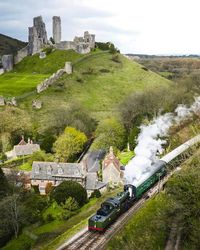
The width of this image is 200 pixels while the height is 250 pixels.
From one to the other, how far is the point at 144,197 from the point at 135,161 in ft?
12.0

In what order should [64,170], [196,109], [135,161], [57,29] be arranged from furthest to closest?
[57,29] < [196,109] < [64,170] < [135,161]

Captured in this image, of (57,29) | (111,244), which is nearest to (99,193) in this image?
(111,244)

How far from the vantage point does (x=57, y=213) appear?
132 feet

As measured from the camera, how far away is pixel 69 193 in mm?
41031

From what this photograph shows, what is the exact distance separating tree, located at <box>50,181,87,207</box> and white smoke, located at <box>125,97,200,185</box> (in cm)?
717

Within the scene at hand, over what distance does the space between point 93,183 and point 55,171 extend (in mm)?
5605

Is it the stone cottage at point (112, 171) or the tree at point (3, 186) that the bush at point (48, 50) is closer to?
the stone cottage at point (112, 171)

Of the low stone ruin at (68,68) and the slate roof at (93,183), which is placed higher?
the low stone ruin at (68,68)

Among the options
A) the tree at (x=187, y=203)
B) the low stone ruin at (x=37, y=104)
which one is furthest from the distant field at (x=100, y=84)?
the tree at (x=187, y=203)

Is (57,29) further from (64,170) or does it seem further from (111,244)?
(111,244)

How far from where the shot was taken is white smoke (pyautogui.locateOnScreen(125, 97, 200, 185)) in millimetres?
34531

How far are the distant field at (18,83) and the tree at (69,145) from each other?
3077cm

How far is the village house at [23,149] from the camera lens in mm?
60688

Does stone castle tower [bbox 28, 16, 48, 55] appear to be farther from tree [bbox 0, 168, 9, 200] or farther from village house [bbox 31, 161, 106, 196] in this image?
tree [bbox 0, 168, 9, 200]
